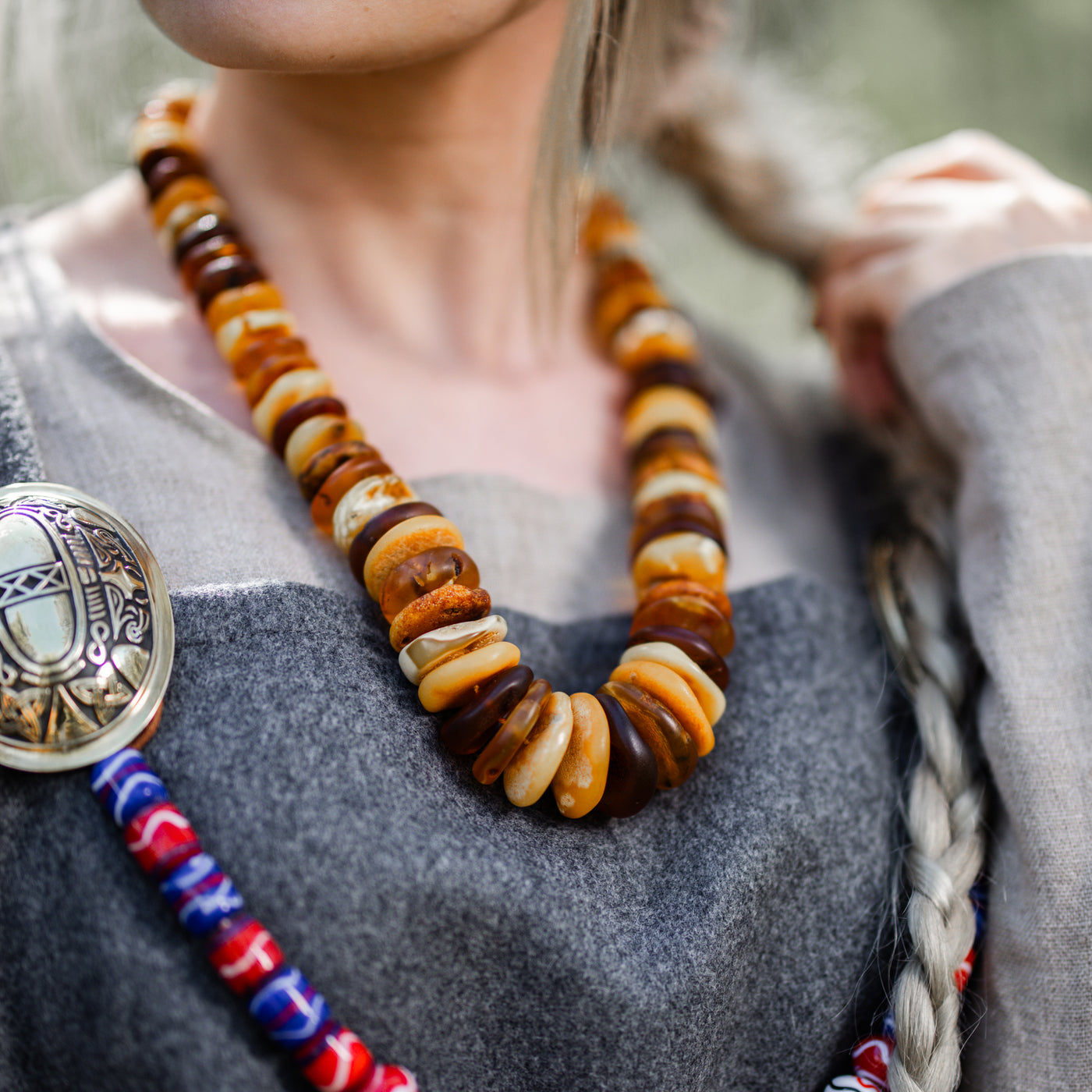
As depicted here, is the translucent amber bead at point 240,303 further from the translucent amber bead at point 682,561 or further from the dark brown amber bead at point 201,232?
the translucent amber bead at point 682,561

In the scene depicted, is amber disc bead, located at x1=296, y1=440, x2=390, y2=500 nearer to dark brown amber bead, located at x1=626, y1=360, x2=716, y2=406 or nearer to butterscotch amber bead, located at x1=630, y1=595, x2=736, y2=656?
butterscotch amber bead, located at x1=630, y1=595, x2=736, y2=656

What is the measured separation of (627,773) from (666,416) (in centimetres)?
38

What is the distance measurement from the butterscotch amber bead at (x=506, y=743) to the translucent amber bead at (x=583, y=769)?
3 centimetres

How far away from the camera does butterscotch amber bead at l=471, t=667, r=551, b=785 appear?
57cm

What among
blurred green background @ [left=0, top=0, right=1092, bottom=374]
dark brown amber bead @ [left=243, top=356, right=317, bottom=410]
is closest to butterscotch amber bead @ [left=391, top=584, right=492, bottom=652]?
dark brown amber bead @ [left=243, top=356, right=317, bottom=410]

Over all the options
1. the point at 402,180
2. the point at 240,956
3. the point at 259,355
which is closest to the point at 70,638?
the point at 240,956

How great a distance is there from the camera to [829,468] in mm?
1015

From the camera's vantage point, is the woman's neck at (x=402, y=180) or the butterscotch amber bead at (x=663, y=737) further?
the woman's neck at (x=402, y=180)

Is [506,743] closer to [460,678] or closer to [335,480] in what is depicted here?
Answer: [460,678]

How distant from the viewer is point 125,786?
0.49 meters

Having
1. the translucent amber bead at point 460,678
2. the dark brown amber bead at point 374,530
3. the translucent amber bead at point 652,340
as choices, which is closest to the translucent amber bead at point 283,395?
the dark brown amber bead at point 374,530

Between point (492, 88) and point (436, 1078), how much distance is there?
74cm

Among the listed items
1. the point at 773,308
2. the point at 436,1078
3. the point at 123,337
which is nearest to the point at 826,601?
the point at 436,1078

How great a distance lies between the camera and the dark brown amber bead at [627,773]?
59cm
